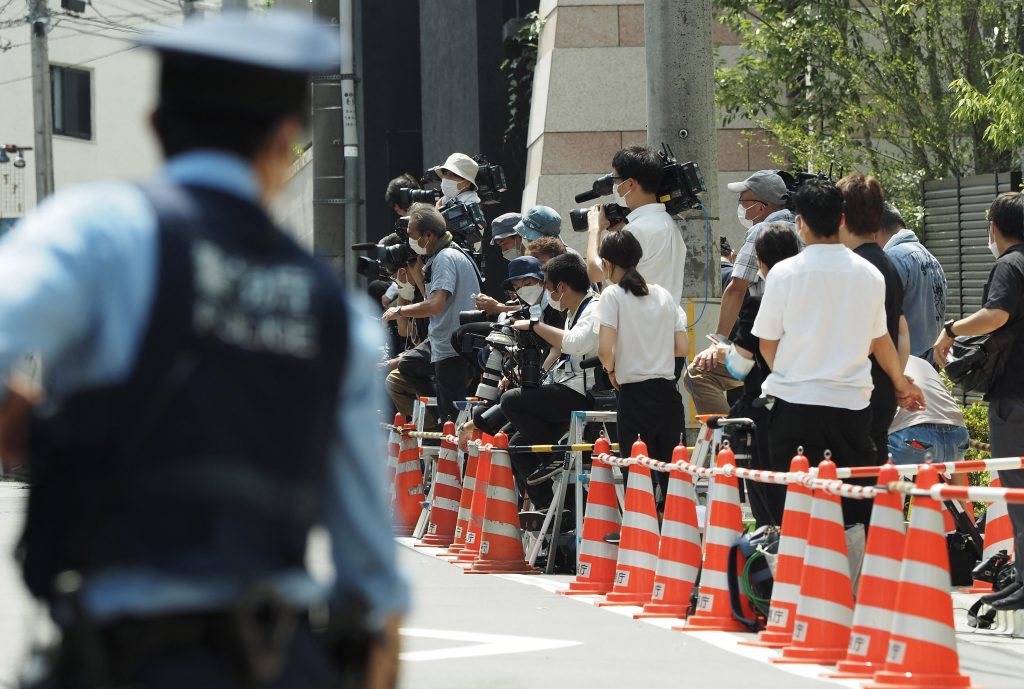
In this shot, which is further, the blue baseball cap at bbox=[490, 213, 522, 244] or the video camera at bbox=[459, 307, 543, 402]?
the blue baseball cap at bbox=[490, 213, 522, 244]

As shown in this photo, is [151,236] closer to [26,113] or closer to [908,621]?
[908,621]

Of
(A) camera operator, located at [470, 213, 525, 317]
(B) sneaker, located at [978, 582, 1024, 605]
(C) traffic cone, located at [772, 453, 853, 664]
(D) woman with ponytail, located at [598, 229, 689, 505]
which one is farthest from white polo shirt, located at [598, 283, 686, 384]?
(A) camera operator, located at [470, 213, 525, 317]

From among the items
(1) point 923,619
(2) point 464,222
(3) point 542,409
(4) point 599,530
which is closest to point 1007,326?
(1) point 923,619

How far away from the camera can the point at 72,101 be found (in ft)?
178

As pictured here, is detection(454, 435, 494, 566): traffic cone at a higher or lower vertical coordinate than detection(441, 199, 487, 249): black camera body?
lower

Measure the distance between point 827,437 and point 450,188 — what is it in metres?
7.16

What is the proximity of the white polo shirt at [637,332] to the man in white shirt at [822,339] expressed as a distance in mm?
1801

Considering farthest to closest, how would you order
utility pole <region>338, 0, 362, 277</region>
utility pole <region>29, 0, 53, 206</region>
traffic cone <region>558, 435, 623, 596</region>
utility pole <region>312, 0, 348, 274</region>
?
1. utility pole <region>29, 0, 53, 206</region>
2. utility pole <region>312, 0, 348, 274</region>
3. utility pole <region>338, 0, 362, 277</region>
4. traffic cone <region>558, 435, 623, 596</region>

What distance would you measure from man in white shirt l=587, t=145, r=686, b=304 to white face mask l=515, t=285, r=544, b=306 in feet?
3.50

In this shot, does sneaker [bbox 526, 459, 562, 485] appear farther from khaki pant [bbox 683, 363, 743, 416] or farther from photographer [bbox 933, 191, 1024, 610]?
photographer [bbox 933, 191, 1024, 610]

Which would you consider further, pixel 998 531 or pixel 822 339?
pixel 998 531

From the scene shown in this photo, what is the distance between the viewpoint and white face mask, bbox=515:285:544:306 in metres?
12.6

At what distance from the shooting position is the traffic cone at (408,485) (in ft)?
49.2

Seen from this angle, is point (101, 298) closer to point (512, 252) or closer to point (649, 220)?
point (649, 220)
